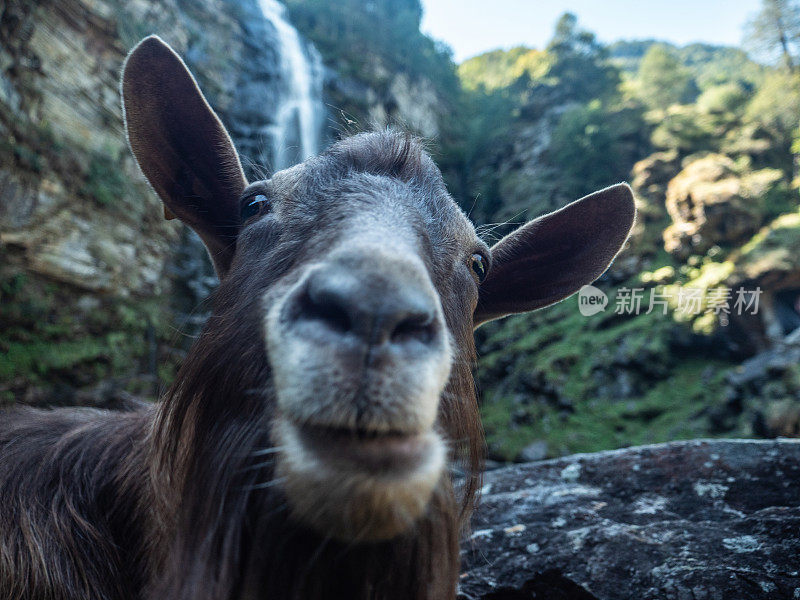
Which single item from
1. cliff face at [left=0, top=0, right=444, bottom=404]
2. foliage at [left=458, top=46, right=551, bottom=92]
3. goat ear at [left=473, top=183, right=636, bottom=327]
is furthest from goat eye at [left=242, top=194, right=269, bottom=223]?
foliage at [left=458, top=46, right=551, bottom=92]

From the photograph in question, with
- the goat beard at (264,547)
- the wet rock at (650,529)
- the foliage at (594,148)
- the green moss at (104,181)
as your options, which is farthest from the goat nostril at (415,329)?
the foliage at (594,148)

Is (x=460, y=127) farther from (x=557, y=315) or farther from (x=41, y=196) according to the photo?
(x=41, y=196)

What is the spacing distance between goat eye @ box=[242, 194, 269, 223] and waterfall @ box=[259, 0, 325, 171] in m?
17.6

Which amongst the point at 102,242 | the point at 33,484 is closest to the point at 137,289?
the point at 102,242

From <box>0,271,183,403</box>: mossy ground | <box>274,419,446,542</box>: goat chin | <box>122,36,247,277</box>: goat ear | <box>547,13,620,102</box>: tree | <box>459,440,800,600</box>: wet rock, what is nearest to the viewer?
<box>274,419,446,542</box>: goat chin

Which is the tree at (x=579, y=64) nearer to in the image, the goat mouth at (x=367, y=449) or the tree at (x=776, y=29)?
the tree at (x=776, y=29)

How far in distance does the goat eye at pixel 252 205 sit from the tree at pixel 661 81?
1262 inches

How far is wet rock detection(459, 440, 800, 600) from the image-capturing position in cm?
225

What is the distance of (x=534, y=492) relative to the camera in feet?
12.0

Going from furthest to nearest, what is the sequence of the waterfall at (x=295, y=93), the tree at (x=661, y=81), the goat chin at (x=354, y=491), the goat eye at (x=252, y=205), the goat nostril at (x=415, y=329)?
the tree at (x=661, y=81), the waterfall at (x=295, y=93), the goat eye at (x=252, y=205), the goat nostril at (x=415, y=329), the goat chin at (x=354, y=491)

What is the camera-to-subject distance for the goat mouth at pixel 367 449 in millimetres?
1168

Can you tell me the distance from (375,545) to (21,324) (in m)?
12.5

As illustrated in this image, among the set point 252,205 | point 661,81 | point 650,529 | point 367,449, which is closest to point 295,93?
point 661,81

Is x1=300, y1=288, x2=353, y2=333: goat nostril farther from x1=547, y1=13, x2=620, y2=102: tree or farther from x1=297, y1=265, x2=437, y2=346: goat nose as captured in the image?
x1=547, y1=13, x2=620, y2=102: tree
